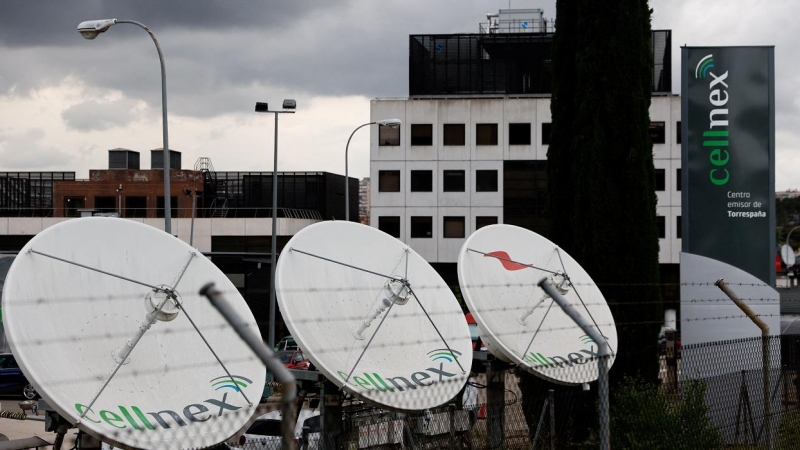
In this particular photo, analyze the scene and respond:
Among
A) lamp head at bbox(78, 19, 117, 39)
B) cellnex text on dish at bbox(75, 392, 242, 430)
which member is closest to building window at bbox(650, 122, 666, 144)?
lamp head at bbox(78, 19, 117, 39)

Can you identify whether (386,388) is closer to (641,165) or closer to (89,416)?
(89,416)

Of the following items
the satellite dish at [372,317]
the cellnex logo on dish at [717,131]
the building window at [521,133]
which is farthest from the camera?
the building window at [521,133]

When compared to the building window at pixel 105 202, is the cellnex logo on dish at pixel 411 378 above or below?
below

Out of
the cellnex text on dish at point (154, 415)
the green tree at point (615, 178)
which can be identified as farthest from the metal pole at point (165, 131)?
the cellnex text on dish at point (154, 415)

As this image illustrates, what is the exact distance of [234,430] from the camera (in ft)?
28.4

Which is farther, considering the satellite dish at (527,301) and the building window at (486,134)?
the building window at (486,134)

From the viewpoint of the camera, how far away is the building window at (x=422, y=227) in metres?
49.4

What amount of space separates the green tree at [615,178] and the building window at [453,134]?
32.2m

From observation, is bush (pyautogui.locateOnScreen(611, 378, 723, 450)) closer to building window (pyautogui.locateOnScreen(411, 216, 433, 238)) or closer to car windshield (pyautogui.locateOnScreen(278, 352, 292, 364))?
car windshield (pyautogui.locateOnScreen(278, 352, 292, 364))

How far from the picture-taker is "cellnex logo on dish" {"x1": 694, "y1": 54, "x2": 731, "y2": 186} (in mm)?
Answer: 17922

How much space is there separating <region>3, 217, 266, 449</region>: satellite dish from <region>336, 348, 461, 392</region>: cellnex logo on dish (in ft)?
3.18

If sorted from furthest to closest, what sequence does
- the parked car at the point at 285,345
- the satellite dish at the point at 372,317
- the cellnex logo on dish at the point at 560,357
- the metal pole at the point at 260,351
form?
the parked car at the point at 285,345 → the cellnex logo on dish at the point at 560,357 → the satellite dish at the point at 372,317 → the metal pole at the point at 260,351

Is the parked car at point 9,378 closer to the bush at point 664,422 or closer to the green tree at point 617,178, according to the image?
the green tree at point 617,178

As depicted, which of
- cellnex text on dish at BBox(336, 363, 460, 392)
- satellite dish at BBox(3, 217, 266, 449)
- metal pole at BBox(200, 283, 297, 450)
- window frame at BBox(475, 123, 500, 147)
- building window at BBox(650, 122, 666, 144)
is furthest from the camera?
window frame at BBox(475, 123, 500, 147)
